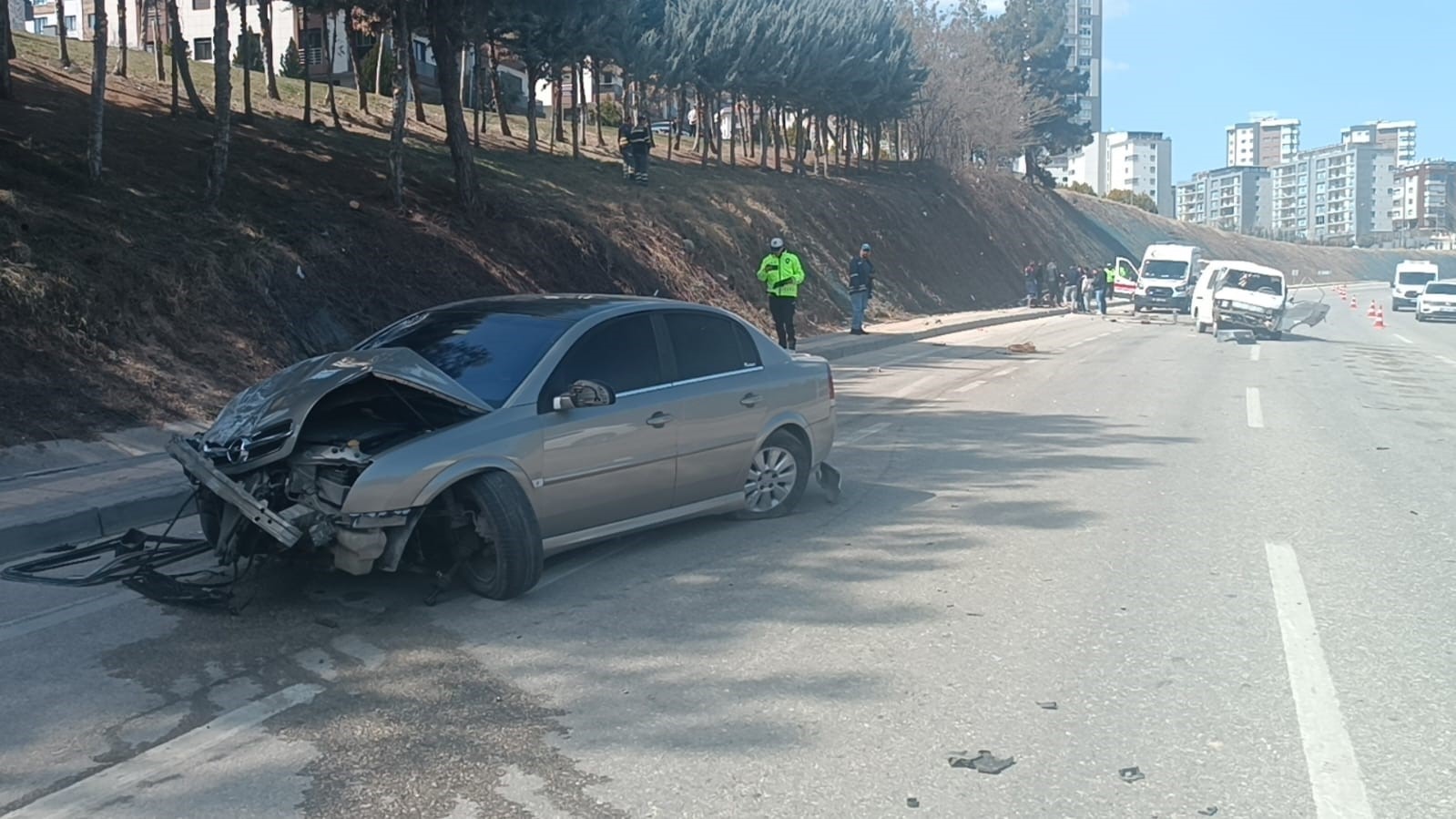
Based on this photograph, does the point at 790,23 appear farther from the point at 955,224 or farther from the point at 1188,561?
the point at 1188,561

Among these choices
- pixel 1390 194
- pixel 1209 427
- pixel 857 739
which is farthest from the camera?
pixel 1390 194

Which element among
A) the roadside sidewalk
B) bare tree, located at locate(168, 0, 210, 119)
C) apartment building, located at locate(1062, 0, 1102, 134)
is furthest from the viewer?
apartment building, located at locate(1062, 0, 1102, 134)

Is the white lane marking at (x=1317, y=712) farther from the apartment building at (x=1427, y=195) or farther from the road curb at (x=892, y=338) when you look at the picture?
the apartment building at (x=1427, y=195)

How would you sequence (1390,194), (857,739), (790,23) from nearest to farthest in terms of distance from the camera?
1. (857,739)
2. (790,23)
3. (1390,194)

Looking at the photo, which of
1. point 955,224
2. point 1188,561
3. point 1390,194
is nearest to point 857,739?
point 1188,561

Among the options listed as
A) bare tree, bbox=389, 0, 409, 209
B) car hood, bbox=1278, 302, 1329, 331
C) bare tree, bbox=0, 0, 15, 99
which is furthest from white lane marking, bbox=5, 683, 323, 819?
car hood, bbox=1278, 302, 1329, 331

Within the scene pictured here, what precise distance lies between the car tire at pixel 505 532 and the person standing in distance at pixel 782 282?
48.5 ft

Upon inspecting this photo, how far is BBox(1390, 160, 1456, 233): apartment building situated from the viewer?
174 m

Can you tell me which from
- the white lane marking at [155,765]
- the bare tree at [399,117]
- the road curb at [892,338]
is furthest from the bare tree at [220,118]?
the white lane marking at [155,765]

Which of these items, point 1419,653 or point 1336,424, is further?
point 1336,424

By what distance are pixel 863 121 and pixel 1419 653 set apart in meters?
44.6

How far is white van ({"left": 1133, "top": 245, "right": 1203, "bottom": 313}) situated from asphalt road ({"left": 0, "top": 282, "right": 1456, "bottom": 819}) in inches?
1362

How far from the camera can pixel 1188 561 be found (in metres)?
7.92

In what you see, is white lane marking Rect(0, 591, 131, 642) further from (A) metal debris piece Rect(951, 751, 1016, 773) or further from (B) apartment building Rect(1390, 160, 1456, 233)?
(B) apartment building Rect(1390, 160, 1456, 233)
